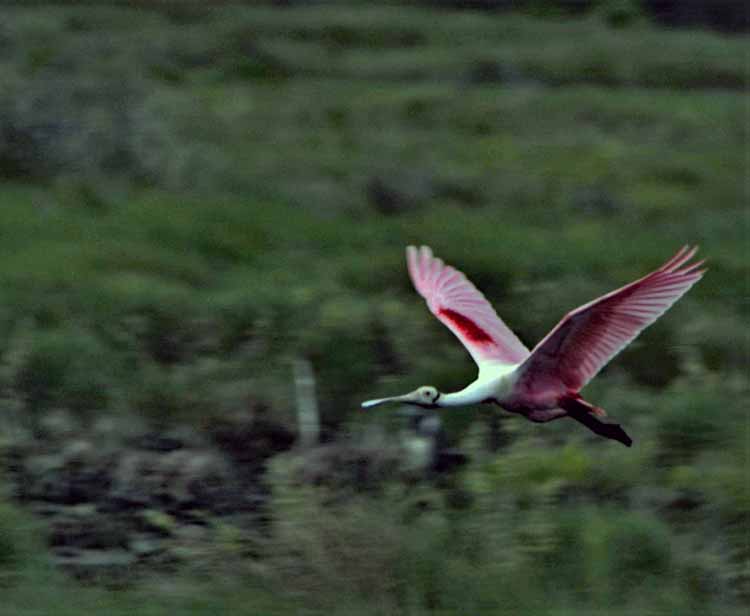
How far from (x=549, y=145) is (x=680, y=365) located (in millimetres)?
4919

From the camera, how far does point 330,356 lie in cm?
657

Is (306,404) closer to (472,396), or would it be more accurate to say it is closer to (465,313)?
(465,313)

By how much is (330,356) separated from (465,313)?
6.56ft

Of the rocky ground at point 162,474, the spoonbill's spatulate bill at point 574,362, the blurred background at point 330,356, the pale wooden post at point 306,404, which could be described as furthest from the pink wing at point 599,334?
the pale wooden post at point 306,404

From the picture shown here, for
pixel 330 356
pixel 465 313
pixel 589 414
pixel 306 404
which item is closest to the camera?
pixel 589 414

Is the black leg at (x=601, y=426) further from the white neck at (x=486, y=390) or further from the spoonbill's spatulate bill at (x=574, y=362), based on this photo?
the white neck at (x=486, y=390)

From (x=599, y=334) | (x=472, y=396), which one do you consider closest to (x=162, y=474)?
(x=472, y=396)

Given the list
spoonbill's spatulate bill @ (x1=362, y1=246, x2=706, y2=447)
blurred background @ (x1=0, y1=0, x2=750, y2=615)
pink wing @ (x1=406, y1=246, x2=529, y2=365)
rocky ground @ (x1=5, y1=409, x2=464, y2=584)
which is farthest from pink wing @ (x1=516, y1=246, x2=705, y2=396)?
rocky ground @ (x1=5, y1=409, x2=464, y2=584)

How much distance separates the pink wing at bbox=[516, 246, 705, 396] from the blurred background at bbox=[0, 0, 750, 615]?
60 cm

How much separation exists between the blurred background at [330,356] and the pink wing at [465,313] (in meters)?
0.53

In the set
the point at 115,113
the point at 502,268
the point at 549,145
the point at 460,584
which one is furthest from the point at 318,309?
the point at 549,145

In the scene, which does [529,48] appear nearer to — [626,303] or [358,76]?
[358,76]

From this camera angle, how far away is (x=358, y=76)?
14.6 m

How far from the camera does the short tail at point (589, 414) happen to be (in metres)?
4.25
